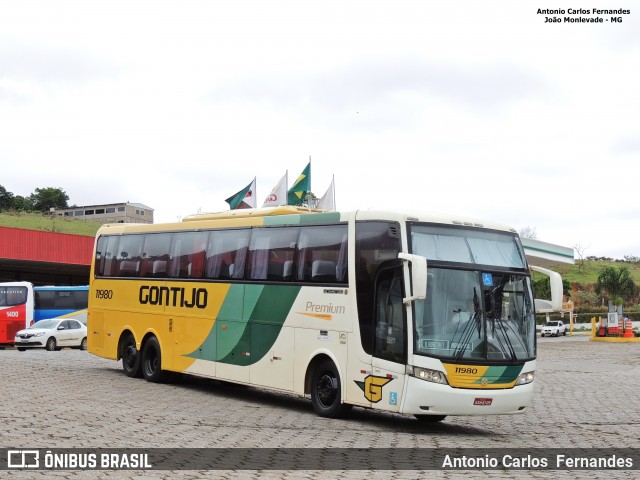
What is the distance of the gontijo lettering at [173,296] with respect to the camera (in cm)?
2044

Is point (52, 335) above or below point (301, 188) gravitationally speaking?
below

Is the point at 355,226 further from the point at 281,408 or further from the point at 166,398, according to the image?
the point at 166,398

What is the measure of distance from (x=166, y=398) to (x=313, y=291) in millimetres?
3915

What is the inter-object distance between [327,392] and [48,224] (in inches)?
3010

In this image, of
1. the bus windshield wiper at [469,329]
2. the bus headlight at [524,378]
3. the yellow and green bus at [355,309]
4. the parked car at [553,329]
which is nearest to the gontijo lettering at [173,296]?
the yellow and green bus at [355,309]

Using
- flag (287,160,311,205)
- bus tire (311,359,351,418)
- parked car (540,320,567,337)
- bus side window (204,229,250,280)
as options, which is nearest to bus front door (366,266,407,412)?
bus tire (311,359,351,418)

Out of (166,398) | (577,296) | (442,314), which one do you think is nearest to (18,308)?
(166,398)

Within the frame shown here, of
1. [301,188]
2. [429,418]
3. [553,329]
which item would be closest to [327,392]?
[429,418]

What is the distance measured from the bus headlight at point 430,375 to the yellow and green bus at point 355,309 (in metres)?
0.01

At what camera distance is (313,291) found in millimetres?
17094

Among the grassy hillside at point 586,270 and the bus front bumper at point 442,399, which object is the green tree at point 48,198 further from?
the bus front bumper at point 442,399

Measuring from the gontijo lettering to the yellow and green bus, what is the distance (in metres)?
0.04

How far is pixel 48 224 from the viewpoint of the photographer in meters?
89.0

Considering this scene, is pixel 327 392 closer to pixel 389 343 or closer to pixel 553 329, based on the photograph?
pixel 389 343
